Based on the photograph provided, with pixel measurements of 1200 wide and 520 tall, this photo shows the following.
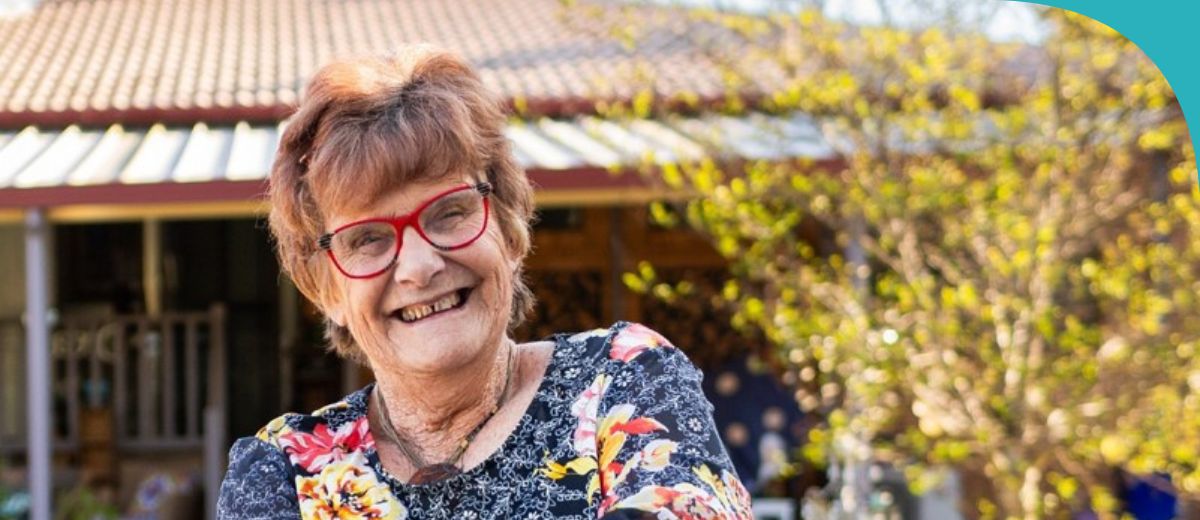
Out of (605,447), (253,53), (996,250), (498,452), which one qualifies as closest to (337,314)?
(498,452)

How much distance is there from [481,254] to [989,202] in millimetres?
4041

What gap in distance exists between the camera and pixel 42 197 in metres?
7.24

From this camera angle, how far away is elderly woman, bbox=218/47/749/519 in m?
1.60

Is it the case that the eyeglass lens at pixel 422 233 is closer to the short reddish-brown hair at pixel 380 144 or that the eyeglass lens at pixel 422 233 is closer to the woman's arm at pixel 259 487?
the short reddish-brown hair at pixel 380 144

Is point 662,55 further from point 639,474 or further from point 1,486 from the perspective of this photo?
point 639,474

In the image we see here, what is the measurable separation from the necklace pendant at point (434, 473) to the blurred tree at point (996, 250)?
3695mm

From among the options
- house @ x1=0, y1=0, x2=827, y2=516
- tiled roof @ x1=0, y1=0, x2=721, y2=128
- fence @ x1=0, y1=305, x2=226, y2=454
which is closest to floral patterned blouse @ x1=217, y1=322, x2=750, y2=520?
house @ x1=0, y1=0, x2=827, y2=516

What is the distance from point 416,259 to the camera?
5.30 ft

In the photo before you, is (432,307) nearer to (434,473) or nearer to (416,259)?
(416,259)

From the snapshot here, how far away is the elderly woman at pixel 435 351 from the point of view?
1598mm

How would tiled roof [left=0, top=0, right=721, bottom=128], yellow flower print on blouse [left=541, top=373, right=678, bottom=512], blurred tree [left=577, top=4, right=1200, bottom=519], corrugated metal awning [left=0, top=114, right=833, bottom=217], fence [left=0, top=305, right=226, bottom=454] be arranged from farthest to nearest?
fence [left=0, top=305, right=226, bottom=454], tiled roof [left=0, top=0, right=721, bottom=128], corrugated metal awning [left=0, top=114, right=833, bottom=217], blurred tree [left=577, top=4, right=1200, bottom=519], yellow flower print on blouse [left=541, top=373, right=678, bottom=512]

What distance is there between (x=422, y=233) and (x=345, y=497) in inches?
11.3

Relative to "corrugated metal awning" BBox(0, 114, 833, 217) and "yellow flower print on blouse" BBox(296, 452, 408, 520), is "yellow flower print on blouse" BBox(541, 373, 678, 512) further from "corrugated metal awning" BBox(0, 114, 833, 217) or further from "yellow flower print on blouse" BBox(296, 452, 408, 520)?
"corrugated metal awning" BBox(0, 114, 833, 217)

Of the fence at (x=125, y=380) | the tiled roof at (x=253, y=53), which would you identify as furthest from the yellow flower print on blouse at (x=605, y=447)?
the fence at (x=125, y=380)
